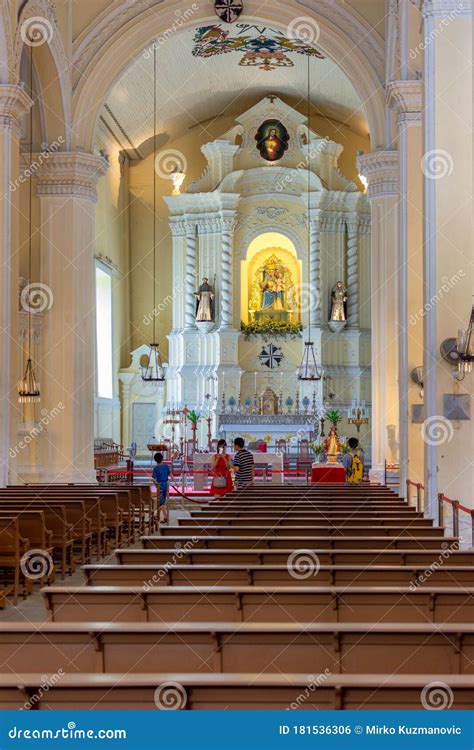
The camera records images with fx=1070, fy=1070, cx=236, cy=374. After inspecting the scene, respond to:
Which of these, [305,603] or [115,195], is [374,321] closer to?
[115,195]

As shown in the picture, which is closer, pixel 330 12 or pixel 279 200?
pixel 330 12

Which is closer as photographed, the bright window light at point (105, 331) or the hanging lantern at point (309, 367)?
the hanging lantern at point (309, 367)

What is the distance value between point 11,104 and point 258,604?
10759mm

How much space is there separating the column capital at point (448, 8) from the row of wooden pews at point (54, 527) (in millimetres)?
6143

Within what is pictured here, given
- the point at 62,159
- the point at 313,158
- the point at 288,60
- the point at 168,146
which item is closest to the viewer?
the point at 62,159

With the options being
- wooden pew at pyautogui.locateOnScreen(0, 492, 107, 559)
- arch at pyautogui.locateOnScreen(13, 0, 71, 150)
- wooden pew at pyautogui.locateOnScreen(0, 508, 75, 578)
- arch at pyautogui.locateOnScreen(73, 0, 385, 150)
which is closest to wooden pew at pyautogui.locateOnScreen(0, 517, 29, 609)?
wooden pew at pyautogui.locateOnScreen(0, 508, 75, 578)

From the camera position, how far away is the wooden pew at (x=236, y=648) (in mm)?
4473

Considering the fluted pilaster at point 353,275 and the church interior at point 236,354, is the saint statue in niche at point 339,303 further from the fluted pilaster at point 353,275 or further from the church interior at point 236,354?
the fluted pilaster at point 353,275

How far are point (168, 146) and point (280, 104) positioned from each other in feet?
12.2

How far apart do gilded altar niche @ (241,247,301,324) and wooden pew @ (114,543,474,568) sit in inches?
877

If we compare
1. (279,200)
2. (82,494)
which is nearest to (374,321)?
(82,494)

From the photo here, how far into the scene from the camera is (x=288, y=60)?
2670cm

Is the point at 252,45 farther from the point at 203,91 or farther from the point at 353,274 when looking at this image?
the point at 353,274

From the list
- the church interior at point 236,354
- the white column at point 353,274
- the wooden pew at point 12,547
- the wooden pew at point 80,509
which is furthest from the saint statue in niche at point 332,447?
the white column at point 353,274
